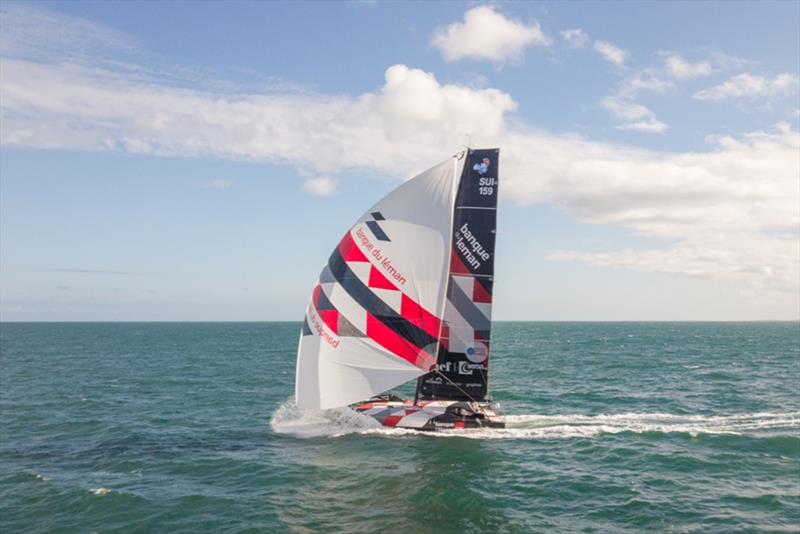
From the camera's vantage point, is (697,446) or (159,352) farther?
(159,352)

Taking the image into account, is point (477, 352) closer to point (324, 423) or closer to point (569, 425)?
point (569, 425)

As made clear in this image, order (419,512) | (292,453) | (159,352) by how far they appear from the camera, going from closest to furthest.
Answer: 1. (419,512)
2. (292,453)
3. (159,352)

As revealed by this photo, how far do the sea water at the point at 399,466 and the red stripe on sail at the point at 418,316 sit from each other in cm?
482

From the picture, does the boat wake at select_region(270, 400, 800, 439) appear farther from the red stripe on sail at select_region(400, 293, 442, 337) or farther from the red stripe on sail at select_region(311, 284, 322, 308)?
the red stripe on sail at select_region(311, 284, 322, 308)

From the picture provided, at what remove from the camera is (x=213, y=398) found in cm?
3838

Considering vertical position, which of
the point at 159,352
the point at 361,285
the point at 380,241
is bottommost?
the point at 159,352

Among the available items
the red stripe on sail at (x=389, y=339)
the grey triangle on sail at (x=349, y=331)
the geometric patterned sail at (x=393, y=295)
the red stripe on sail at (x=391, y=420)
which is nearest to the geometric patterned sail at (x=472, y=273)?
the geometric patterned sail at (x=393, y=295)

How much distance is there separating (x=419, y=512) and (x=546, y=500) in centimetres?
435

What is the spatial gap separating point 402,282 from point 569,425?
11.6 metres

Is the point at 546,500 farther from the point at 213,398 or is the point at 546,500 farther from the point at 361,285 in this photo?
the point at 213,398

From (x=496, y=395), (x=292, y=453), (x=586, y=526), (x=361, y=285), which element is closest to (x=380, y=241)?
(x=361, y=285)

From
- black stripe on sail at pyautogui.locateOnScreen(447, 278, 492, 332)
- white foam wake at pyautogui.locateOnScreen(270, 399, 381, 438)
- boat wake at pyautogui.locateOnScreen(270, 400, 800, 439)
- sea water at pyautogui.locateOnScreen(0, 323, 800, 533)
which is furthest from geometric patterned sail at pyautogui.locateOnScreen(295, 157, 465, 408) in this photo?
sea water at pyautogui.locateOnScreen(0, 323, 800, 533)

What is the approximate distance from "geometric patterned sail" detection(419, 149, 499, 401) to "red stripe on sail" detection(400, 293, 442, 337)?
87 centimetres

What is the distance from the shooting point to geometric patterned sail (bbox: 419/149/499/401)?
82.7 ft
